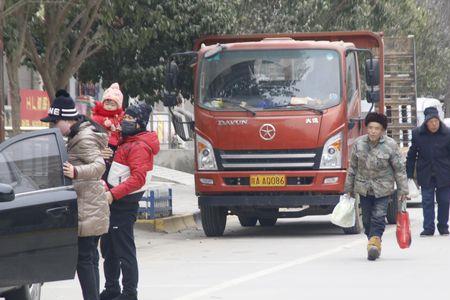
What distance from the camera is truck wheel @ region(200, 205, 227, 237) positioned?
1836 cm

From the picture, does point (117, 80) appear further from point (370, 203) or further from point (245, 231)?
point (370, 203)

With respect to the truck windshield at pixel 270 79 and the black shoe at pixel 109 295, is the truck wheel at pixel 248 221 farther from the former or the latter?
the black shoe at pixel 109 295

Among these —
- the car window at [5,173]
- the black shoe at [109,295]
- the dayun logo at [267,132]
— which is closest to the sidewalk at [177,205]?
the dayun logo at [267,132]

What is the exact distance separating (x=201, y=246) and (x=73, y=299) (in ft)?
19.2

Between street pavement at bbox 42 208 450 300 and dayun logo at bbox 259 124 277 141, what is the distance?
4.65 ft

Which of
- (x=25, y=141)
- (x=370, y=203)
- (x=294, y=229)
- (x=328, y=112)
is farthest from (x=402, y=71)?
(x=25, y=141)

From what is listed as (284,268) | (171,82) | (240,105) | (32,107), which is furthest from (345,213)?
(32,107)

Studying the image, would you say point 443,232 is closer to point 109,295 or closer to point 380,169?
point 380,169

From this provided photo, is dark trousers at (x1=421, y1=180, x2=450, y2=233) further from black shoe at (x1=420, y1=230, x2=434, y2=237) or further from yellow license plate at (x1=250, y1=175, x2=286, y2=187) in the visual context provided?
yellow license plate at (x1=250, y1=175, x2=286, y2=187)

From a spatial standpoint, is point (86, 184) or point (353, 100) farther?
point (353, 100)

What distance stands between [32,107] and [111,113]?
995 inches

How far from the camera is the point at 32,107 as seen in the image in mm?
35750

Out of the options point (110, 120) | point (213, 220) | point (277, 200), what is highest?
point (110, 120)

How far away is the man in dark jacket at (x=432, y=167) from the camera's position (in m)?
17.5
